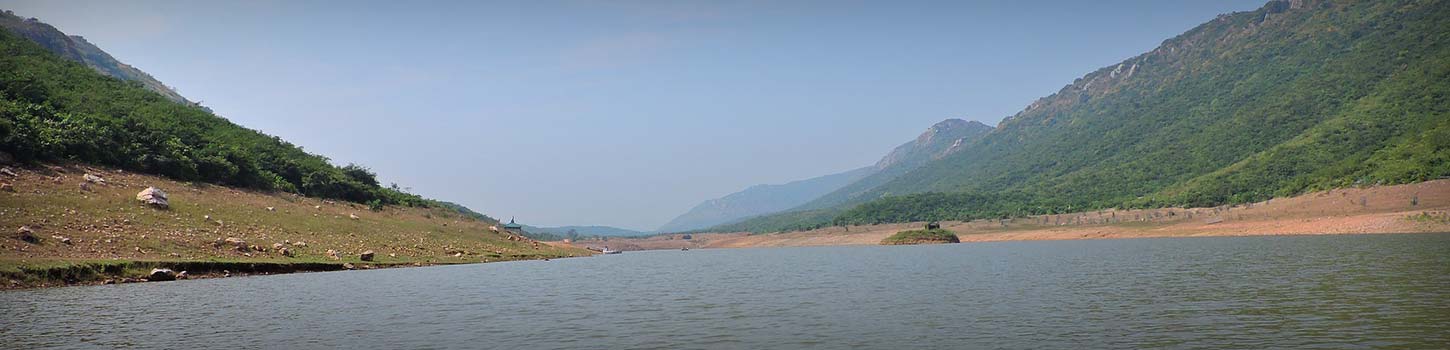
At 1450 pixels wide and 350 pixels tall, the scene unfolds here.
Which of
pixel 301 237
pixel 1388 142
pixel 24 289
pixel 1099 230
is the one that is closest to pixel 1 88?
pixel 301 237

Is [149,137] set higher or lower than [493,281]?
higher

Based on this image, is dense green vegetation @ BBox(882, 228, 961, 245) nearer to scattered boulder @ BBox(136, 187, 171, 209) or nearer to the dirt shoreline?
the dirt shoreline

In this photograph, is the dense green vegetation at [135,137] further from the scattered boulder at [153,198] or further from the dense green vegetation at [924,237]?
the dense green vegetation at [924,237]

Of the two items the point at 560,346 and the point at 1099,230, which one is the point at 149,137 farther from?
the point at 1099,230

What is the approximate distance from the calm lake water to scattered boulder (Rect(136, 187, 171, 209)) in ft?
56.0

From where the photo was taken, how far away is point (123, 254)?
38719 millimetres

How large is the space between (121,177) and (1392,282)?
74939mm

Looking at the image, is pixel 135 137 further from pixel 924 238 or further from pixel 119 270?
pixel 924 238

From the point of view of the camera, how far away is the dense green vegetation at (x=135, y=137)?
191 ft

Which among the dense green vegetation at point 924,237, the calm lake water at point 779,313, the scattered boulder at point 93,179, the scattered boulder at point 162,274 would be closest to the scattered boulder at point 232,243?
the scattered boulder at point 162,274

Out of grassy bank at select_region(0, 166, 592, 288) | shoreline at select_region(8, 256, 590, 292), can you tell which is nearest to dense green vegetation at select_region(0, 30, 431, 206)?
grassy bank at select_region(0, 166, 592, 288)

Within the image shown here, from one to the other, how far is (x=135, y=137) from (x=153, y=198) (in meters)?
20.5

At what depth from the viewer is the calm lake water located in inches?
742

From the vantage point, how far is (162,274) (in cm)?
3725
